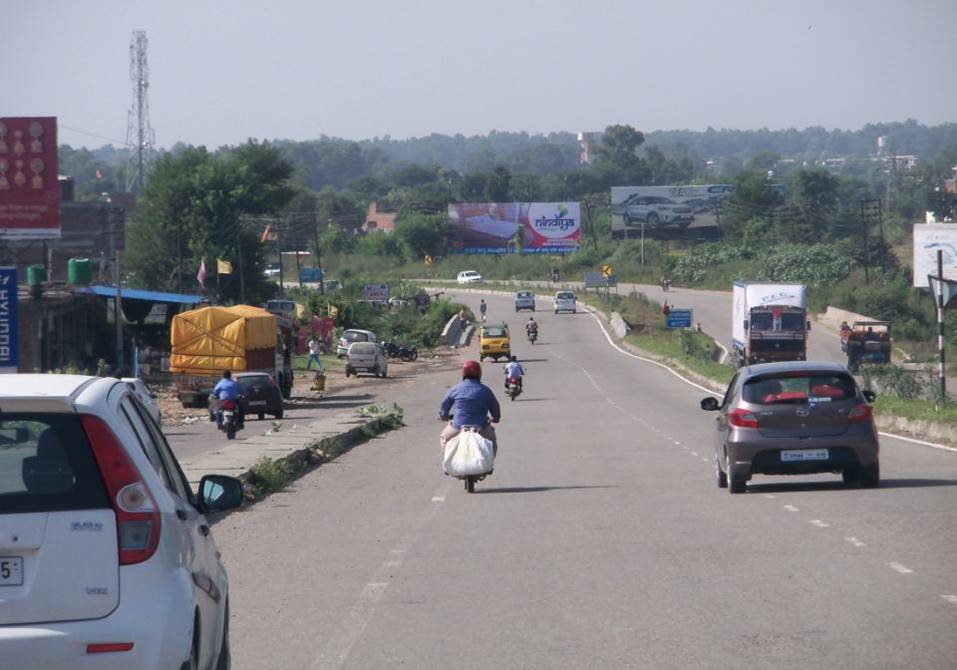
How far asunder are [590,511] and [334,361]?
57211 mm

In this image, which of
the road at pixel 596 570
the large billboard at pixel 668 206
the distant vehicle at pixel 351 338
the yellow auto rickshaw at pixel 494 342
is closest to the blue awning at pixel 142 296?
the distant vehicle at pixel 351 338

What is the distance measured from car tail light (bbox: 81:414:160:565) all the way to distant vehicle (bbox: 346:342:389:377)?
58.2 m

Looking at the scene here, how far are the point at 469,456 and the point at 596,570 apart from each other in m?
6.61

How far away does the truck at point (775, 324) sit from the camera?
58.9 m

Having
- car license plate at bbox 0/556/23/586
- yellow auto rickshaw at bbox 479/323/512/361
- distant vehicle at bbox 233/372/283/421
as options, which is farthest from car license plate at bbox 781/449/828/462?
yellow auto rickshaw at bbox 479/323/512/361

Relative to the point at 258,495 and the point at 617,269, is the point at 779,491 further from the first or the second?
the point at 617,269

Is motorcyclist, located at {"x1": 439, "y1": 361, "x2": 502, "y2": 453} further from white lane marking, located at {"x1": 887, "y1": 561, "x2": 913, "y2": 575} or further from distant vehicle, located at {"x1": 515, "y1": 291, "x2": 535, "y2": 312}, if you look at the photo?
distant vehicle, located at {"x1": 515, "y1": 291, "x2": 535, "y2": 312}

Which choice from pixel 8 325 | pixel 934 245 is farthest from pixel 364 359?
pixel 8 325

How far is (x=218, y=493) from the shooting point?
22.1 ft

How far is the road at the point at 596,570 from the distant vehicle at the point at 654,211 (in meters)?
124

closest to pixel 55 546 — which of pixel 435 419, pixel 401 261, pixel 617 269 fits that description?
pixel 435 419

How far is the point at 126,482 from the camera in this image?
4.96 meters

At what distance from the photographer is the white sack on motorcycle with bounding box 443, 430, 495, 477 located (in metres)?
17.5

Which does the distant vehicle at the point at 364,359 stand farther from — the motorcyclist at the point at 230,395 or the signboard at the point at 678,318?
the motorcyclist at the point at 230,395
